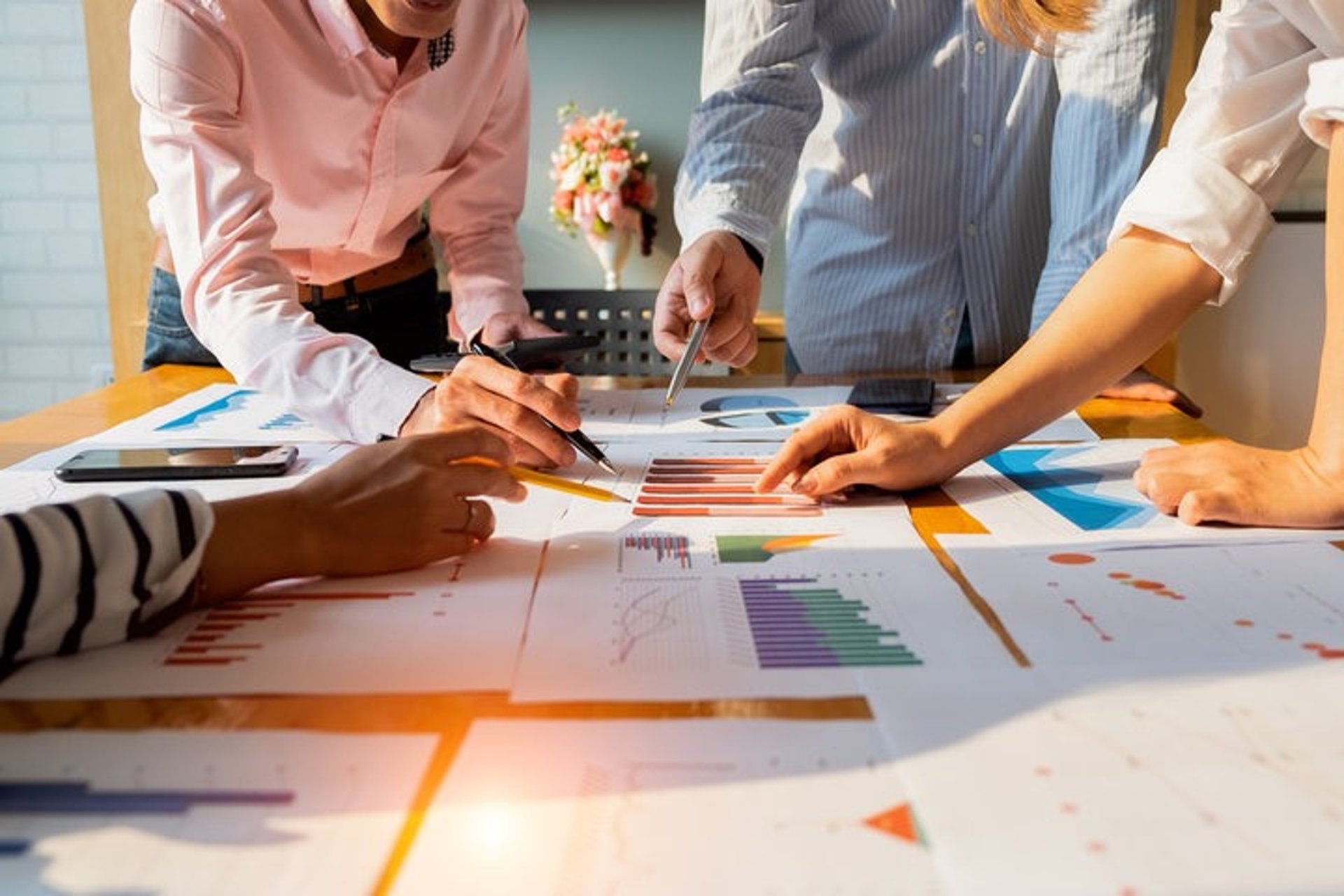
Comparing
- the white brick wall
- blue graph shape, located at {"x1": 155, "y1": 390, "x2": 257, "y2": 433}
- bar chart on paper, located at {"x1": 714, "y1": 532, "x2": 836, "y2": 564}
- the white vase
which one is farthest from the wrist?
the white brick wall

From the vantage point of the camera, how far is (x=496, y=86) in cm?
144

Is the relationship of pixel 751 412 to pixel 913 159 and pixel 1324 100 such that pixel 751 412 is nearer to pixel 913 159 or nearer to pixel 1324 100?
pixel 913 159

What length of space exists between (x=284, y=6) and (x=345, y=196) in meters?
0.21

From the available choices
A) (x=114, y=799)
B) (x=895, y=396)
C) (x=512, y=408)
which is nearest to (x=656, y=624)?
(x=114, y=799)

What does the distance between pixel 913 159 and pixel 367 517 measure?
2.94 ft

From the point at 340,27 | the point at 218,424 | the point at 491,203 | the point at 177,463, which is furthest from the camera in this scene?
the point at 491,203

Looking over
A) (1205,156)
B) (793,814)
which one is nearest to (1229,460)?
(1205,156)

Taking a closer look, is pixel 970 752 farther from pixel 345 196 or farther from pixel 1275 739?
pixel 345 196

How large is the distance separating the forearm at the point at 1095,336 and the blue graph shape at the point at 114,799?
2.00 feet

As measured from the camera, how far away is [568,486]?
2.90 feet

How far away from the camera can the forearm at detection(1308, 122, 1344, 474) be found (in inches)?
31.0

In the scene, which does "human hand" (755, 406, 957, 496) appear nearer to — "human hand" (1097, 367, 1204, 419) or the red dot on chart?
the red dot on chart

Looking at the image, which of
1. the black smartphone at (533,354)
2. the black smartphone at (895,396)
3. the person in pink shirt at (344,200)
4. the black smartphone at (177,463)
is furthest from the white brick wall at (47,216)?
the black smartphone at (895,396)

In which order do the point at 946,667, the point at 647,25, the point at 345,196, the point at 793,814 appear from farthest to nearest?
the point at 647,25 → the point at 345,196 → the point at 946,667 → the point at 793,814
